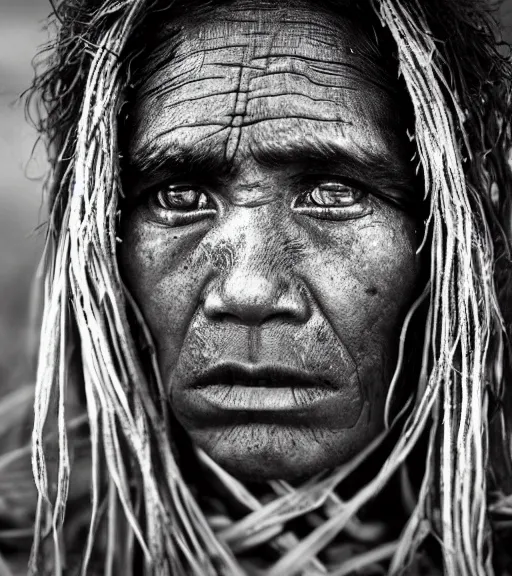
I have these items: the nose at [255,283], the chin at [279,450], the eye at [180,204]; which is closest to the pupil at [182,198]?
the eye at [180,204]

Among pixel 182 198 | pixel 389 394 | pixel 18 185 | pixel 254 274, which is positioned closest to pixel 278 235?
pixel 254 274

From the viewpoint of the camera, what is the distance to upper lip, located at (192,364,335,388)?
116cm

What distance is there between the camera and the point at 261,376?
1.17m

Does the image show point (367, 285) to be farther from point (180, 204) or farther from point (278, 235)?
point (180, 204)

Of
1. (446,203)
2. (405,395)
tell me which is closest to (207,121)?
(446,203)

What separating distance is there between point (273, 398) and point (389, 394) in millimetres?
185

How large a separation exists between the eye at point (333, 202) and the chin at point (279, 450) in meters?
0.34

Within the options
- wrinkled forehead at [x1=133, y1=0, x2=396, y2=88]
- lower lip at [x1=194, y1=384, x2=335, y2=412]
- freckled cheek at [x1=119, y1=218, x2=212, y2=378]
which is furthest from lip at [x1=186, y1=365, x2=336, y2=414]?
wrinkled forehead at [x1=133, y1=0, x2=396, y2=88]

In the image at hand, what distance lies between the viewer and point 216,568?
4.06 ft

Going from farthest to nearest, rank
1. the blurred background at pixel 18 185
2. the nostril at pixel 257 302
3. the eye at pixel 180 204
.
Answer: the blurred background at pixel 18 185 → the eye at pixel 180 204 → the nostril at pixel 257 302

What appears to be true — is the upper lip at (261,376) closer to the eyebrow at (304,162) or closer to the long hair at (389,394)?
the long hair at (389,394)

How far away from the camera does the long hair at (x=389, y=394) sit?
1200 mm

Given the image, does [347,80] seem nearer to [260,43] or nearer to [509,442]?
[260,43]

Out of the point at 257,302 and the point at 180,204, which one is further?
the point at 180,204
